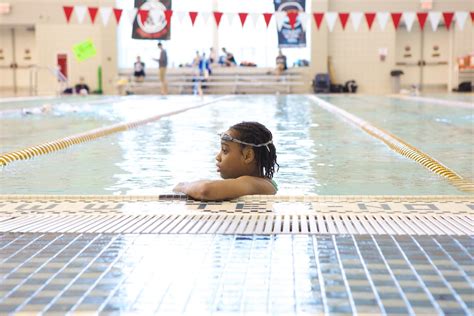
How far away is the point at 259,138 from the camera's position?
3004 millimetres

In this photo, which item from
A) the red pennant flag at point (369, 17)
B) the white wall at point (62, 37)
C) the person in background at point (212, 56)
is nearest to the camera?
the red pennant flag at point (369, 17)

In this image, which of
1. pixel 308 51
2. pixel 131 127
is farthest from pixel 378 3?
pixel 131 127

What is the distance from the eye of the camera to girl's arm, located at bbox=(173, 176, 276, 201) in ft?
9.25

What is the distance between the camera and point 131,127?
25.6ft

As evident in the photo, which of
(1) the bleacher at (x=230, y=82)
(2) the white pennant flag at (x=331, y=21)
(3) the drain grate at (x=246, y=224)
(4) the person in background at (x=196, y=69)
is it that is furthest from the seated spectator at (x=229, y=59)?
(3) the drain grate at (x=246, y=224)

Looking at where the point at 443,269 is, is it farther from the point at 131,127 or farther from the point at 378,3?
the point at 378,3

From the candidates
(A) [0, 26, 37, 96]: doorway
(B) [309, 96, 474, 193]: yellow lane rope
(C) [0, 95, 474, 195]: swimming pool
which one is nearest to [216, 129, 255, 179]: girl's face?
(C) [0, 95, 474, 195]: swimming pool

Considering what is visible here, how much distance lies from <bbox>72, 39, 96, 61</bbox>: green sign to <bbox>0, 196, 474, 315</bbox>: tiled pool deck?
848 inches

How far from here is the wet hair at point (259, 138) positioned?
118 inches

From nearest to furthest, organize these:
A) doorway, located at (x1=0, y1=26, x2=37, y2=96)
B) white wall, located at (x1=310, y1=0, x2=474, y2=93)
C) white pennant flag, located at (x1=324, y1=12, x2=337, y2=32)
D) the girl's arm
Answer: the girl's arm < white pennant flag, located at (x1=324, y1=12, x2=337, y2=32) < white wall, located at (x1=310, y1=0, x2=474, y2=93) < doorway, located at (x1=0, y1=26, x2=37, y2=96)

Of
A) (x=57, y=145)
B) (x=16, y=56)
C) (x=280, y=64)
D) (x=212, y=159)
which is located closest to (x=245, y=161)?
(x=212, y=159)

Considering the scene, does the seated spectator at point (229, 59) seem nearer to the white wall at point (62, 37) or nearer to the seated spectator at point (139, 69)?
the seated spectator at point (139, 69)

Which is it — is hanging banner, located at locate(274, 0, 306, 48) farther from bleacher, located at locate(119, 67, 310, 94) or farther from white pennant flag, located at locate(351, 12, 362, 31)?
white pennant flag, located at locate(351, 12, 362, 31)

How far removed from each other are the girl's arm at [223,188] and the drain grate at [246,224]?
28 centimetres
